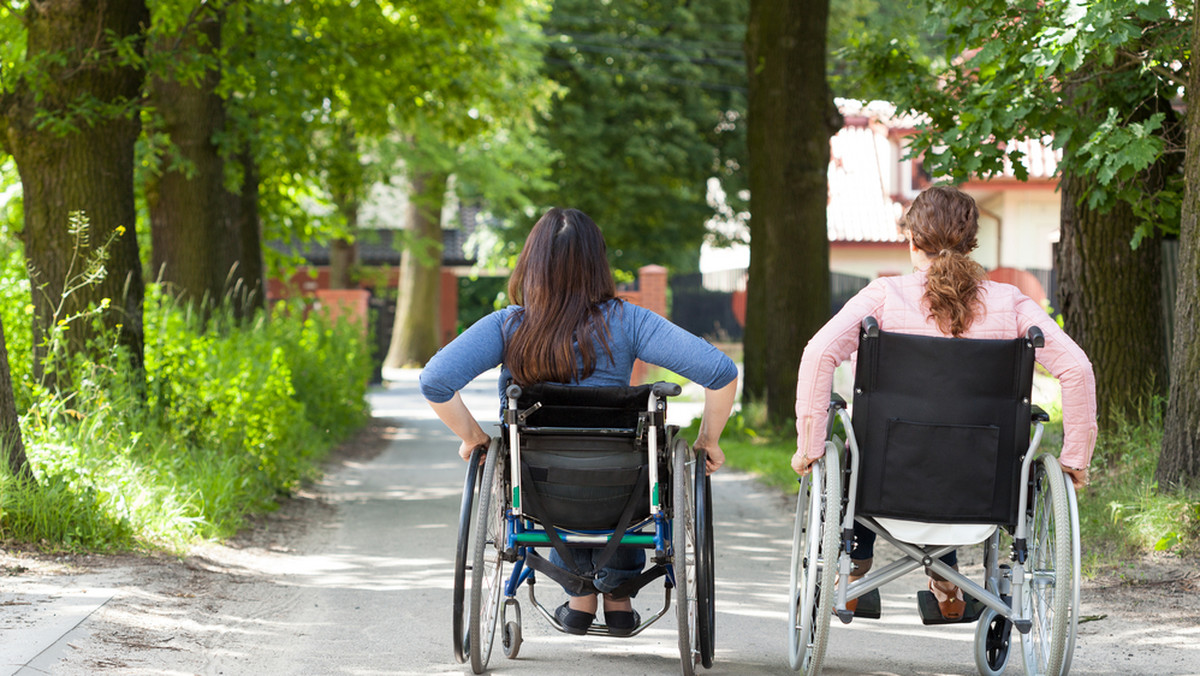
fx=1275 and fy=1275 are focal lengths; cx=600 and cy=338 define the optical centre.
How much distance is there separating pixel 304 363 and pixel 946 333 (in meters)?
10.4

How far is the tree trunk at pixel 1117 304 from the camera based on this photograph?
26.7 feet

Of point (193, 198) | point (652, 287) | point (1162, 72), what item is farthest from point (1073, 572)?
point (652, 287)

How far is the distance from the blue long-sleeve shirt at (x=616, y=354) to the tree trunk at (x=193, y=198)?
334 inches

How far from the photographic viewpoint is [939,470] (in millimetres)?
3947

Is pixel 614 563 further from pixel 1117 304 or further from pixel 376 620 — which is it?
pixel 1117 304

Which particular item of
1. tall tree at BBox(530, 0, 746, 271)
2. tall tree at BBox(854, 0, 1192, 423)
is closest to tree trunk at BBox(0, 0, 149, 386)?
tall tree at BBox(854, 0, 1192, 423)

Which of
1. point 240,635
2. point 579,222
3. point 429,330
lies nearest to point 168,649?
point 240,635

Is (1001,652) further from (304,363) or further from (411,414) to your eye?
(411,414)

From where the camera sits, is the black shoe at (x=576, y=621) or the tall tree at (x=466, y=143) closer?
the black shoe at (x=576, y=621)

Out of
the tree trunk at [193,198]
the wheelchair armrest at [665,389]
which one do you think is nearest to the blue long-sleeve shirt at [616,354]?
the wheelchair armrest at [665,389]

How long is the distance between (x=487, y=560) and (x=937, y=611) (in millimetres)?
1541

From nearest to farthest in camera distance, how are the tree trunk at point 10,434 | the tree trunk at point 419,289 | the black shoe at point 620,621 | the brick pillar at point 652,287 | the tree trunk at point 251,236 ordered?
the black shoe at point 620,621
the tree trunk at point 10,434
the tree trunk at point 251,236
the brick pillar at point 652,287
the tree trunk at point 419,289

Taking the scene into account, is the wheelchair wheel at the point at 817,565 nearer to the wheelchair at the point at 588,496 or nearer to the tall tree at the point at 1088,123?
the wheelchair at the point at 588,496

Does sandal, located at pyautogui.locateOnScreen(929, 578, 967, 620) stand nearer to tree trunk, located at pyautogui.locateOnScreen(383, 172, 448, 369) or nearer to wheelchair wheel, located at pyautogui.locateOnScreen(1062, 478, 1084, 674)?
wheelchair wheel, located at pyautogui.locateOnScreen(1062, 478, 1084, 674)
